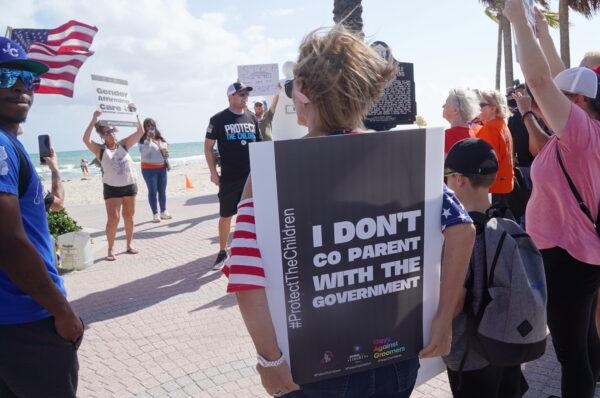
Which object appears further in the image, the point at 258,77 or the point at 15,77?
the point at 258,77

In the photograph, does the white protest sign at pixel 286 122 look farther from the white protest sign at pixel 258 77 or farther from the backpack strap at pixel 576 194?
the backpack strap at pixel 576 194

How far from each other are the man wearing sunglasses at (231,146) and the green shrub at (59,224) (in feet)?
8.18

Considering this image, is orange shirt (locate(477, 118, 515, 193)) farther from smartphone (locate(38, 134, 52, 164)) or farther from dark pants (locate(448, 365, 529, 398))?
smartphone (locate(38, 134, 52, 164))

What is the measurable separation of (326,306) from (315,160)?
48cm

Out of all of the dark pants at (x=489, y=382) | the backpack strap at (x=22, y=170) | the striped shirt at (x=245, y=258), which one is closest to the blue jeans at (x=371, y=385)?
the striped shirt at (x=245, y=258)

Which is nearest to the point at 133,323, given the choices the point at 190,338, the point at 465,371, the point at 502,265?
the point at 190,338

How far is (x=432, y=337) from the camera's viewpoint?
1.59 m

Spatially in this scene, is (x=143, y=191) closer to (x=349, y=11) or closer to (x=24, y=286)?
(x=349, y=11)

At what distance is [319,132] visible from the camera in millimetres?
1473

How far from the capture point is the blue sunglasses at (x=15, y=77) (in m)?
1.88

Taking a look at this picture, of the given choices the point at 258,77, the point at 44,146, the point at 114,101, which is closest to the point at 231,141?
A: the point at 258,77

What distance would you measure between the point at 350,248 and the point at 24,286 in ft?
4.15

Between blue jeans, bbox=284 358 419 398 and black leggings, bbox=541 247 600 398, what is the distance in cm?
122

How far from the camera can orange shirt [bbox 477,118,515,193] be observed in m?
4.23
